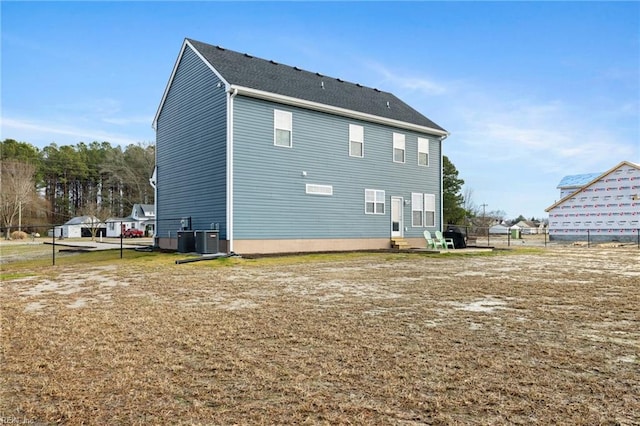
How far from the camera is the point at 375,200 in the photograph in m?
18.8

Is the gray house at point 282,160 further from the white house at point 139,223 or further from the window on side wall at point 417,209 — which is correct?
the white house at point 139,223

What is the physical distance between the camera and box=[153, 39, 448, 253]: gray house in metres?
14.8

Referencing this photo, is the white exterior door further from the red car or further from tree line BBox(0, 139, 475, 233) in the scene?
the red car

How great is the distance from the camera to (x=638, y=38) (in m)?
16.3

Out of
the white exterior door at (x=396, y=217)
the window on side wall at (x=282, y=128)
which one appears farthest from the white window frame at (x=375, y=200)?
the window on side wall at (x=282, y=128)

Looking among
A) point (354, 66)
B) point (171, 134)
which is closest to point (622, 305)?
point (171, 134)

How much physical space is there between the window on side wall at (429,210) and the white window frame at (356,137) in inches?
190

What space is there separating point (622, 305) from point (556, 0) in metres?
12.4

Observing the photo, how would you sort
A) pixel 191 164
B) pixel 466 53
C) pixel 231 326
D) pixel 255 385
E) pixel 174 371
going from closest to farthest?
pixel 255 385 < pixel 174 371 < pixel 231 326 < pixel 191 164 < pixel 466 53

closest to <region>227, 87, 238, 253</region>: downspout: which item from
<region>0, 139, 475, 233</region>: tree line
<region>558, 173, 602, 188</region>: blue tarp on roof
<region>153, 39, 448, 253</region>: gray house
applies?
<region>153, 39, 448, 253</region>: gray house

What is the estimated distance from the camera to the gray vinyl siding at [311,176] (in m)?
14.9

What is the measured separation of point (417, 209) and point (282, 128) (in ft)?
27.5

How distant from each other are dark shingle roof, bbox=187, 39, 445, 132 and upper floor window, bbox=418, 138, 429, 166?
799 millimetres

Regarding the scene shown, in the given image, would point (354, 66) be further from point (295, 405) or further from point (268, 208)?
point (295, 405)
